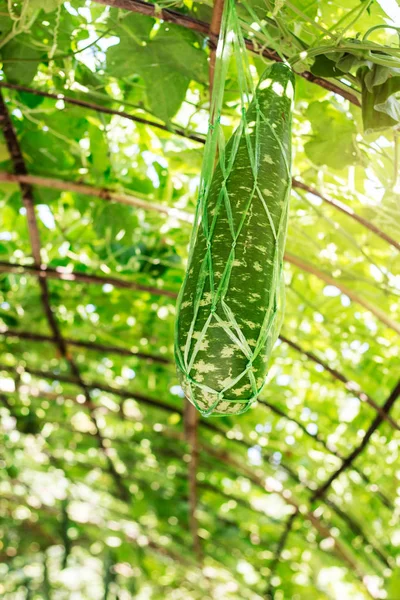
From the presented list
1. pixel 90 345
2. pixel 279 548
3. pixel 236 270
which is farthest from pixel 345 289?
pixel 279 548

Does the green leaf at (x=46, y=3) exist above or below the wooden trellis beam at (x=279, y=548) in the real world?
above

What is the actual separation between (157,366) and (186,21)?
1.64 m

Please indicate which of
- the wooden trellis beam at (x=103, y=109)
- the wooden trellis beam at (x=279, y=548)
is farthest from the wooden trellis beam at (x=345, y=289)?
the wooden trellis beam at (x=279, y=548)

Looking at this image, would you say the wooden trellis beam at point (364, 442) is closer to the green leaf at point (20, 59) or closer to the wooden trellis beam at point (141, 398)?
the wooden trellis beam at point (141, 398)

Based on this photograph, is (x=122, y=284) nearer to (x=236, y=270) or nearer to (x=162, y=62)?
(x=162, y=62)

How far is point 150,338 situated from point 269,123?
5.10 ft

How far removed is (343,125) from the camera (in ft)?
3.63

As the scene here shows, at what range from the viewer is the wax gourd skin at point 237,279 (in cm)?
68

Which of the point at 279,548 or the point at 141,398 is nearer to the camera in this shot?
the point at 141,398

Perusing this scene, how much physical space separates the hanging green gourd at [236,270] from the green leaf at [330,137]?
34 cm

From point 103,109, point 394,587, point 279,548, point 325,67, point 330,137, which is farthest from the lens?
point 279,548

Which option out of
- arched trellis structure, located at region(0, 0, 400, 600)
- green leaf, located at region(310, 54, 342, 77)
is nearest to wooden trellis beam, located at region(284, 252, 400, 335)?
A: arched trellis structure, located at region(0, 0, 400, 600)

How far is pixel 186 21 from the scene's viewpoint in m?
0.94

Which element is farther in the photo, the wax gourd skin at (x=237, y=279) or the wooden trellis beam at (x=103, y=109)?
the wooden trellis beam at (x=103, y=109)
